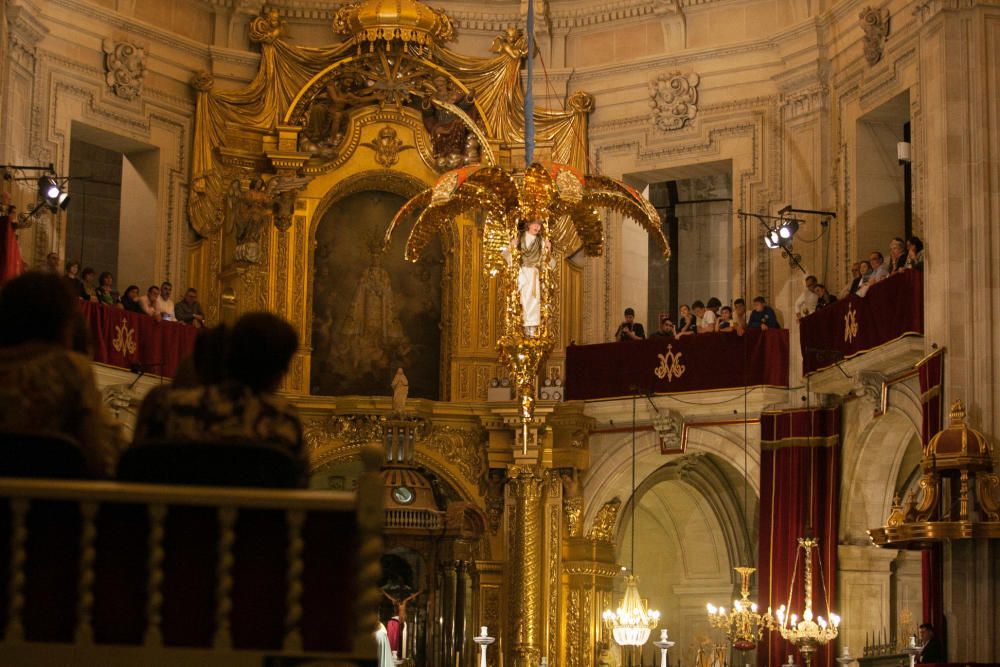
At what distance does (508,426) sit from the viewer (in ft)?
79.3

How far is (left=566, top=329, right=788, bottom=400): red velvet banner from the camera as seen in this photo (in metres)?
22.2

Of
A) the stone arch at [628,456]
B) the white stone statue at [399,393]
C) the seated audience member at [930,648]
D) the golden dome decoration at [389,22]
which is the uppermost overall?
the golden dome decoration at [389,22]

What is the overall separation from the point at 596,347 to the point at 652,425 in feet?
4.52

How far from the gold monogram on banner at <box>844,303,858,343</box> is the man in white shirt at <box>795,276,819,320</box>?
185 cm

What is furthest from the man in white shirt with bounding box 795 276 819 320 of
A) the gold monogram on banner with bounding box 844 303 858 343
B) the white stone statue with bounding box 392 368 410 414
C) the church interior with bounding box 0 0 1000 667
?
Result: the white stone statue with bounding box 392 368 410 414

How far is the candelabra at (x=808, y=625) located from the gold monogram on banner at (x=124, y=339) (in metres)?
8.82

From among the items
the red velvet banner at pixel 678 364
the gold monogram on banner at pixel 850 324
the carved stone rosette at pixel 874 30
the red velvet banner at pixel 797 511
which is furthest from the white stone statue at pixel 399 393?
the carved stone rosette at pixel 874 30

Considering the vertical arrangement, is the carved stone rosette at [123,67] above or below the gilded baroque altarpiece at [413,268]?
above

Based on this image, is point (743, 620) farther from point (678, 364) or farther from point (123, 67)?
point (123, 67)

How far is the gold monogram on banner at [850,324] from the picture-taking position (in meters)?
19.4

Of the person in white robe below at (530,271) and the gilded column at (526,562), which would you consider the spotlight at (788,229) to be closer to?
the person in white robe below at (530,271)

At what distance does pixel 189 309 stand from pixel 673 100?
7.70 m

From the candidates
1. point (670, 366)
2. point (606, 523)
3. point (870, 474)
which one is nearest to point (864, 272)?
point (870, 474)

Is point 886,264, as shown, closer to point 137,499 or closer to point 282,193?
point 282,193
